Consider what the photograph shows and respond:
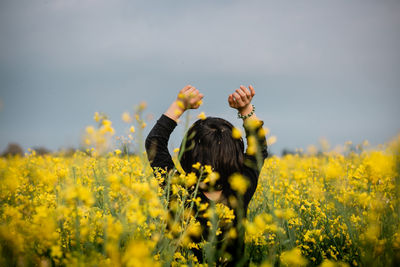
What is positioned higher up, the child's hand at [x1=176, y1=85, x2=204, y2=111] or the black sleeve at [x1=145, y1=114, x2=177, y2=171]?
the child's hand at [x1=176, y1=85, x2=204, y2=111]

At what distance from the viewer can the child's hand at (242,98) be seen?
1.83m

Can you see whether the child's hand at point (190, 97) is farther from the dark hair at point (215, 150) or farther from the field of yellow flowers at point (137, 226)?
the field of yellow flowers at point (137, 226)

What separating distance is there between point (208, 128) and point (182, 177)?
342mm

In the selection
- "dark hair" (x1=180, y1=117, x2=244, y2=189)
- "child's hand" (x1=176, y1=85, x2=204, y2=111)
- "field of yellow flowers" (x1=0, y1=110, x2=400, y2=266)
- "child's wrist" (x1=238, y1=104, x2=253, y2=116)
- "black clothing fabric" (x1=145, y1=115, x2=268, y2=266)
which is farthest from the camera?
"child's wrist" (x1=238, y1=104, x2=253, y2=116)

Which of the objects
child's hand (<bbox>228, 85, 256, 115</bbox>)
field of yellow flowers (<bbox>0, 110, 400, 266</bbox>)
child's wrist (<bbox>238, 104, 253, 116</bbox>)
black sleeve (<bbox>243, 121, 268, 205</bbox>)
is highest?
child's hand (<bbox>228, 85, 256, 115</bbox>)

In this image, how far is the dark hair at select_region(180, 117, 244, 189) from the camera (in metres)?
1.72

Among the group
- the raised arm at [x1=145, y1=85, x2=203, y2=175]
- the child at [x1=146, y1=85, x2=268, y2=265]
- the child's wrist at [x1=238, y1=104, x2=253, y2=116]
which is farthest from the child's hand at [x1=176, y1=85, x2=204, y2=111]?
the child's wrist at [x1=238, y1=104, x2=253, y2=116]

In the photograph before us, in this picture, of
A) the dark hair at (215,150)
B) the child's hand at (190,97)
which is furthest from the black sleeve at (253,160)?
the child's hand at (190,97)

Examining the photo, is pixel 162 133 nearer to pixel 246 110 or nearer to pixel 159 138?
pixel 159 138

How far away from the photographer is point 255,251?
8.03 feet

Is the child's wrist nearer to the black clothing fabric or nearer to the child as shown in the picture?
the child

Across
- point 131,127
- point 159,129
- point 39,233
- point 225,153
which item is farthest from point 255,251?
point 39,233

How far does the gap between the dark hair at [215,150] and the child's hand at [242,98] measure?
7.2 inches

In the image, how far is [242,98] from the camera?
185 cm
